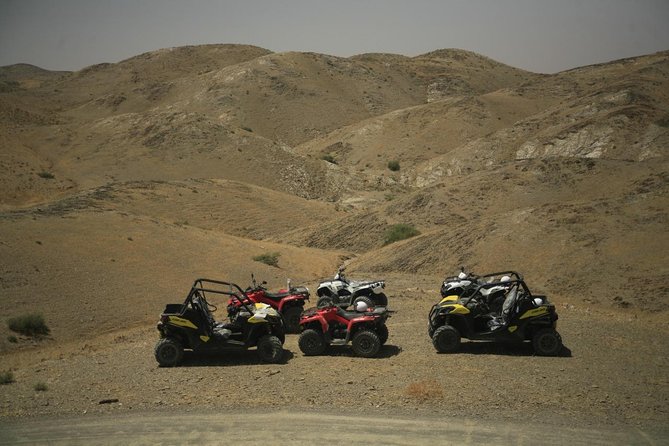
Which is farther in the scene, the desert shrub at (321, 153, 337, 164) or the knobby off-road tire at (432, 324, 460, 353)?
the desert shrub at (321, 153, 337, 164)

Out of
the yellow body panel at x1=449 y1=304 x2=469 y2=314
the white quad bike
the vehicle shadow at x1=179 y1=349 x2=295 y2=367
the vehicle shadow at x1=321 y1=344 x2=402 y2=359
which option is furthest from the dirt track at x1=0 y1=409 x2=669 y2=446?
the white quad bike

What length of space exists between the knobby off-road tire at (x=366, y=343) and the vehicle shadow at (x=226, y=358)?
1.58 meters

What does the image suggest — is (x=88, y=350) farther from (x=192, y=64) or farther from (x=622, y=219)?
(x=192, y=64)

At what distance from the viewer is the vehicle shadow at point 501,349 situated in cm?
1339

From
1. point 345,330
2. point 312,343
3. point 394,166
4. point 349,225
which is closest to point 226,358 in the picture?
point 312,343

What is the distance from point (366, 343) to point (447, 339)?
6.09ft

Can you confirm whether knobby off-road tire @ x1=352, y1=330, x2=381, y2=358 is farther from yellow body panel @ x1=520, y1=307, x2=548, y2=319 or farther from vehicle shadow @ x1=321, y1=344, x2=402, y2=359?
yellow body panel @ x1=520, y1=307, x2=548, y2=319

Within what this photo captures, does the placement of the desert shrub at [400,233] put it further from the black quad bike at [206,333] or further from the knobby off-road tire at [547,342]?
the black quad bike at [206,333]

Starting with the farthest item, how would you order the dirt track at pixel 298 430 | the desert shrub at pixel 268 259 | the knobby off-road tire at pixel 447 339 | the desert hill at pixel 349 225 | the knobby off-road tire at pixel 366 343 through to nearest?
the desert shrub at pixel 268 259, the knobby off-road tire at pixel 447 339, the knobby off-road tire at pixel 366 343, the desert hill at pixel 349 225, the dirt track at pixel 298 430

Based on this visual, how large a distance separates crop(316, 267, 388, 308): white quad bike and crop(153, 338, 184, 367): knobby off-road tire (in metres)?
5.64

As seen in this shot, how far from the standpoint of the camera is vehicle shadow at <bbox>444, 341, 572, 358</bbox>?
1339 cm

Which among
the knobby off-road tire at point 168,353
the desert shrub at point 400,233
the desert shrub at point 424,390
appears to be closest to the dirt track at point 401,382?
the desert shrub at point 424,390

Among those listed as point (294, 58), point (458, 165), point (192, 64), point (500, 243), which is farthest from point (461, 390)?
point (192, 64)

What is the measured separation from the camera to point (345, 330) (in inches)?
541
